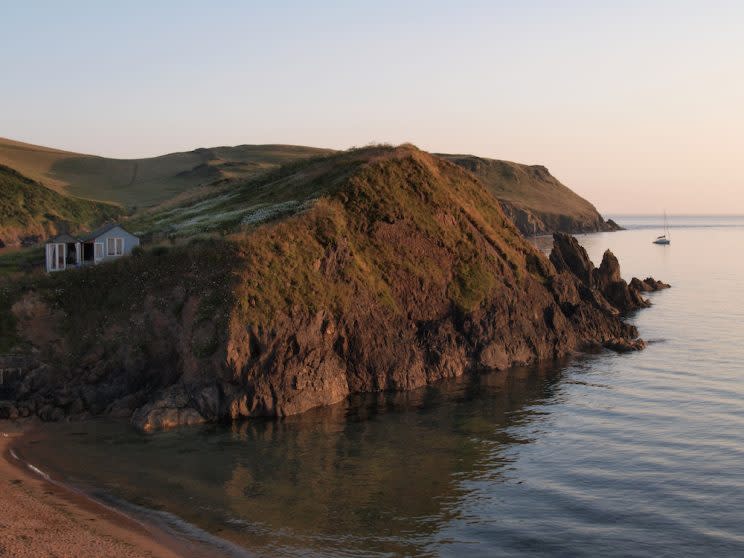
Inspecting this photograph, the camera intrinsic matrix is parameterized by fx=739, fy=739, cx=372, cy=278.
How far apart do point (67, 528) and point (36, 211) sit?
106772 mm

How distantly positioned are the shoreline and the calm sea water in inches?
47.3

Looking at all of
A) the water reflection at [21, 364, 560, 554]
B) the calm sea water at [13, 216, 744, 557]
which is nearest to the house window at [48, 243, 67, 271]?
the water reflection at [21, 364, 560, 554]

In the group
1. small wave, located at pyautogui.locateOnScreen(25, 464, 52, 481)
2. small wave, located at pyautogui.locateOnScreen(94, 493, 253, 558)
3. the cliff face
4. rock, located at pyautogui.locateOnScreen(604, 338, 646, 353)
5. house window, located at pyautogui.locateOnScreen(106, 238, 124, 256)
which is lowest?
small wave, located at pyautogui.locateOnScreen(94, 493, 253, 558)

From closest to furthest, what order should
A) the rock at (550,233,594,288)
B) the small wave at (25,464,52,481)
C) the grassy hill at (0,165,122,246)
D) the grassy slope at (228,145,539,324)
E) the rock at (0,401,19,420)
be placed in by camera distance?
the small wave at (25,464,52,481) < the rock at (0,401,19,420) < the grassy slope at (228,145,539,324) < the rock at (550,233,594,288) < the grassy hill at (0,165,122,246)

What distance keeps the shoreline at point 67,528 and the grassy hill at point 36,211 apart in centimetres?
8444

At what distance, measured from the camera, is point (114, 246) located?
2355 inches

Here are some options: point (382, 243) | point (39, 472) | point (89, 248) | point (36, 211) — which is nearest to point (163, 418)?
point (39, 472)

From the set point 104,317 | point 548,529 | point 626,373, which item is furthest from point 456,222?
point 548,529

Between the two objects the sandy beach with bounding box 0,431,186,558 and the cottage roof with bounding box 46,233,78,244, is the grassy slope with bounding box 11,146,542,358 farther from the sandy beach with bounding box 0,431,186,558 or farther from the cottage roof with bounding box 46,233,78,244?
the sandy beach with bounding box 0,431,186,558

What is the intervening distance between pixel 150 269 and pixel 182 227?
15987mm

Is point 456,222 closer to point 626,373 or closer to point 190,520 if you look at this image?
point 626,373

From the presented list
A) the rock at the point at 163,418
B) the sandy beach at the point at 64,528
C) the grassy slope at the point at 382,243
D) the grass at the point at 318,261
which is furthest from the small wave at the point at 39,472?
the grassy slope at the point at 382,243

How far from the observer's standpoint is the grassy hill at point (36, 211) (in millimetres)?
113500

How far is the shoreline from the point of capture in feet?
87.4
